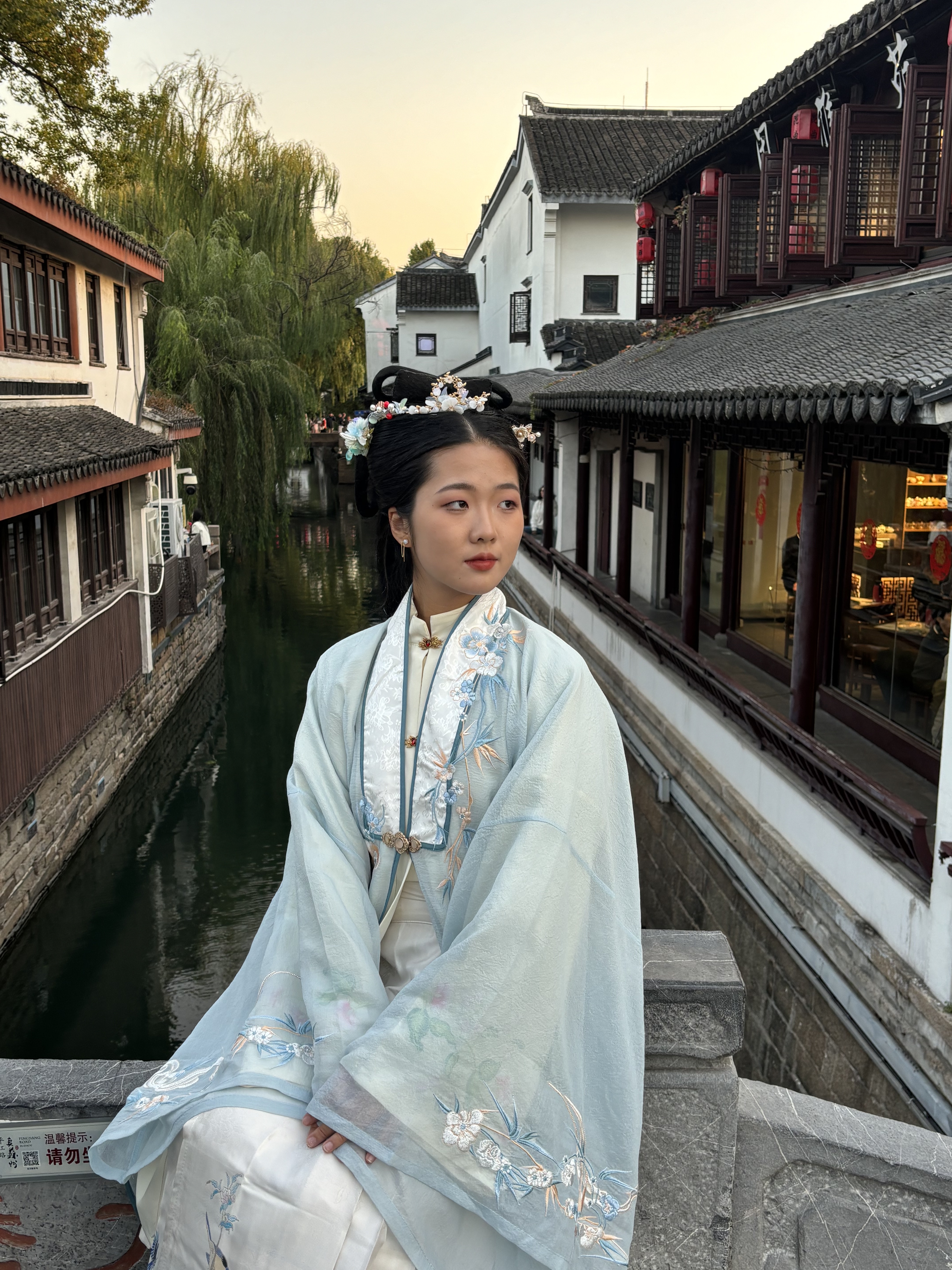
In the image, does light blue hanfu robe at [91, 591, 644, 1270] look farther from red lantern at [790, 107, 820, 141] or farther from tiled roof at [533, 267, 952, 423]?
red lantern at [790, 107, 820, 141]

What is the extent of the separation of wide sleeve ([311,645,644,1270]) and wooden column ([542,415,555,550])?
15941 millimetres

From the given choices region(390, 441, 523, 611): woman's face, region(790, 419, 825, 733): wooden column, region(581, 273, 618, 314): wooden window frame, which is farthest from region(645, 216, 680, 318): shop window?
region(390, 441, 523, 611): woman's face

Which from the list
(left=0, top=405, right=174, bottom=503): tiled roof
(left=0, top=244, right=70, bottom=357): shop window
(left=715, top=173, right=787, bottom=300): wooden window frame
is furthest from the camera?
(left=715, top=173, right=787, bottom=300): wooden window frame

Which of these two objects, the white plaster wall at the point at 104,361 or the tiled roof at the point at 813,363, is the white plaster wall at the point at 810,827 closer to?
the tiled roof at the point at 813,363

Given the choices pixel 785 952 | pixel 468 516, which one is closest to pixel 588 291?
pixel 785 952

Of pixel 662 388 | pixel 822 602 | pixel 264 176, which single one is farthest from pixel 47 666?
pixel 264 176

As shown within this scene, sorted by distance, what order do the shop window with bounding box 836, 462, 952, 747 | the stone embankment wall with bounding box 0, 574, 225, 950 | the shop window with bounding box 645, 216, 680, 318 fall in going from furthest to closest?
1. the shop window with bounding box 645, 216, 680, 318
2. the stone embankment wall with bounding box 0, 574, 225, 950
3. the shop window with bounding box 836, 462, 952, 747

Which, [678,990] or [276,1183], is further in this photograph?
[678,990]

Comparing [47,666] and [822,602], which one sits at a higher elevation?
[822,602]

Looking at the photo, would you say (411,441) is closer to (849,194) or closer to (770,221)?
Result: (849,194)

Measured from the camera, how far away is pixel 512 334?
26.4 metres

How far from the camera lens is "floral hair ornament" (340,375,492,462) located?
7.98 feet

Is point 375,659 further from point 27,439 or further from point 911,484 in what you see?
point 27,439

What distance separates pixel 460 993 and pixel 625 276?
23075 mm
